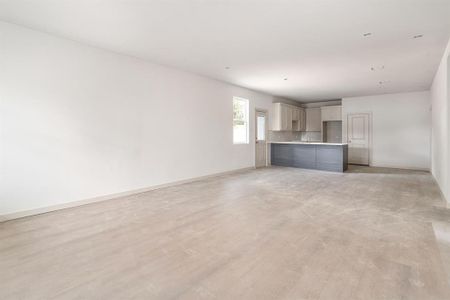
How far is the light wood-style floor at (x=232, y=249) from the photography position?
6.03 ft

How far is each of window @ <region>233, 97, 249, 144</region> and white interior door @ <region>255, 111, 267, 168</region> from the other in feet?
2.29

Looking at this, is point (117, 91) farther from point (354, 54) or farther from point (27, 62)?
point (354, 54)

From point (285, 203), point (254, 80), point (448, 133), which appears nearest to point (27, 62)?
point (285, 203)

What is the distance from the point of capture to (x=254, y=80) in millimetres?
6773

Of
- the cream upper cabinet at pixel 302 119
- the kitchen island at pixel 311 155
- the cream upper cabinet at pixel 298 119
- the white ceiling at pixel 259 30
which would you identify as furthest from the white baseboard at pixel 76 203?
the cream upper cabinet at pixel 302 119

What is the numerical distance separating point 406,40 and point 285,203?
3.32 meters

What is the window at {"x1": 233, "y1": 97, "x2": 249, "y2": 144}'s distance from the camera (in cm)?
765

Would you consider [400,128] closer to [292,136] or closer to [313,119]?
[313,119]

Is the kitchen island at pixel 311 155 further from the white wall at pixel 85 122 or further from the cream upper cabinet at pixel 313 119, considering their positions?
the white wall at pixel 85 122

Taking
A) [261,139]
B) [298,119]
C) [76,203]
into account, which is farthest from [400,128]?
[76,203]

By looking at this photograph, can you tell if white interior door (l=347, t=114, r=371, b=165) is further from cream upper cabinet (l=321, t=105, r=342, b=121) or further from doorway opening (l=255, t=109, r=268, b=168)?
doorway opening (l=255, t=109, r=268, b=168)

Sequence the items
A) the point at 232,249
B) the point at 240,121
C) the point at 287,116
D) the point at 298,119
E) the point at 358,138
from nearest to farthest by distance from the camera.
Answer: the point at 232,249, the point at 240,121, the point at 358,138, the point at 287,116, the point at 298,119

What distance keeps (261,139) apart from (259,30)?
5.55 m

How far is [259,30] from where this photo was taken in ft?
11.6
